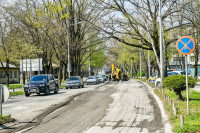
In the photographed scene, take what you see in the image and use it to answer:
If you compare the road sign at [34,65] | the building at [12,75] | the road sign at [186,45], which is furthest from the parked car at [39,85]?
the building at [12,75]

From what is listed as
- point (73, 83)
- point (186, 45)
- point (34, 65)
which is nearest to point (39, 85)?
point (34, 65)

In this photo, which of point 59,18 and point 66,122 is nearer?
point 66,122

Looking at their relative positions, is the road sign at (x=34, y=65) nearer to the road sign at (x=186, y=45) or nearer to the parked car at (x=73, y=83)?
the parked car at (x=73, y=83)

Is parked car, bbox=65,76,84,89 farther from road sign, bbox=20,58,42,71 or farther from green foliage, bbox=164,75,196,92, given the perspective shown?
green foliage, bbox=164,75,196,92

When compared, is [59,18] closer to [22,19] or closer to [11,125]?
[22,19]

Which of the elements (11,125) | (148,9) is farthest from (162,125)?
(148,9)


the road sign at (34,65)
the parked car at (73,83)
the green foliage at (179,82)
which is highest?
the road sign at (34,65)

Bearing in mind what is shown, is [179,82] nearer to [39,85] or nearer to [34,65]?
[39,85]

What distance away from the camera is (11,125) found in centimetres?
856

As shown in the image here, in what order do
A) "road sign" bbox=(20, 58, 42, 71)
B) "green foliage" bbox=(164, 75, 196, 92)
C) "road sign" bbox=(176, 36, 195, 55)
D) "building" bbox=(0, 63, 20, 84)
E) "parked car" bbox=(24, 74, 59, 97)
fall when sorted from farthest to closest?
"building" bbox=(0, 63, 20, 84) → "road sign" bbox=(20, 58, 42, 71) → "parked car" bbox=(24, 74, 59, 97) → "green foliage" bbox=(164, 75, 196, 92) → "road sign" bbox=(176, 36, 195, 55)

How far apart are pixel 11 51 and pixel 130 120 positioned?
29.3m

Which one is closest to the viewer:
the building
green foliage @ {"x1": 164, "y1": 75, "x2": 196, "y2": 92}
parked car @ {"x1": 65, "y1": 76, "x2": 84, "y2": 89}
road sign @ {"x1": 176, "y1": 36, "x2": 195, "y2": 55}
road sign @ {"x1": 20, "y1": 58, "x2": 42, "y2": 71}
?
road sign @ {"x1": 176, "y1": 36, "x2": 195, "y2": 55}

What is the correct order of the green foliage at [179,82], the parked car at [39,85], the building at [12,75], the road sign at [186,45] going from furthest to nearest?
the building at [12,75], the parked car at [39,85], the green foliage at [179,82], the road sign at [186,45]

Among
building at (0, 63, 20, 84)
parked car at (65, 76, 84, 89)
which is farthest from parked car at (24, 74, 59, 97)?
building at (0, 63, 20, 84)
